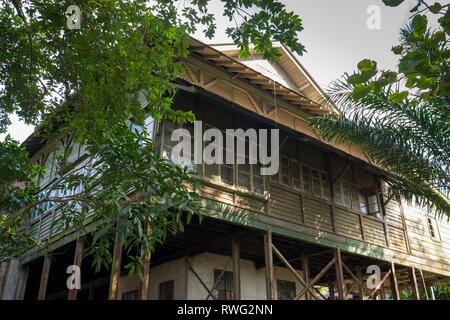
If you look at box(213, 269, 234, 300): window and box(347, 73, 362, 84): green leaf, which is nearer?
box(347, 73, 362, 84): green leaf

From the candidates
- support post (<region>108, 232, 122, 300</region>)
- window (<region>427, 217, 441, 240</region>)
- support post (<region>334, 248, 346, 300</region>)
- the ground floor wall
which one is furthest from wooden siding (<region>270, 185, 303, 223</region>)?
window (<region>427, 217, 441, 240</region>)

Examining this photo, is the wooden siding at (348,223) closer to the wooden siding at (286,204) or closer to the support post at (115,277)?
the wooden siding at (286,204)

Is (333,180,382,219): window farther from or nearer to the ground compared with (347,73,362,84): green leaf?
farther from the ground

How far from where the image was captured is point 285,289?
1234 centimetres

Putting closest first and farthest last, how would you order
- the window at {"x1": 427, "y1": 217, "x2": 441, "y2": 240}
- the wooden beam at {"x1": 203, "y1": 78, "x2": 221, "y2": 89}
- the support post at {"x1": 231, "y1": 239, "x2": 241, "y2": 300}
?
the support post at {"x1": 231, "y1": 239, "x2": 241, "y2": 300} < the wooden beam at {"x1": 203, "y1": 78, "x2": 221, "y2": 89} < the window at {"x1": 427, "y1": 217, "x2": 441, "y2": 240}

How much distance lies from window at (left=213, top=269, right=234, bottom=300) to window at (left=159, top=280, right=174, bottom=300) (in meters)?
1.10

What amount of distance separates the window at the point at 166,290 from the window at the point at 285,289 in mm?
3385

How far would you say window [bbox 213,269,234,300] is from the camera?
34.0ft

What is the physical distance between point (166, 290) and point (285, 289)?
3.77 m

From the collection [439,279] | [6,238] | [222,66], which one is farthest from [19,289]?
[439,279]

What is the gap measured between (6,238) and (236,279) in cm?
451

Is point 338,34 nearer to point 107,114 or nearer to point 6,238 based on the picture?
point 107,114

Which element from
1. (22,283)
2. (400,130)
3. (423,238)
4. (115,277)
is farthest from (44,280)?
(423,238)

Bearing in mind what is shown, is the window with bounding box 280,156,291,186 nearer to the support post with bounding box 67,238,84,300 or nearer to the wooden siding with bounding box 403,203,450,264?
the support post with bounding box 67,238,84,300
